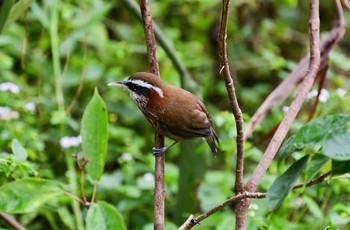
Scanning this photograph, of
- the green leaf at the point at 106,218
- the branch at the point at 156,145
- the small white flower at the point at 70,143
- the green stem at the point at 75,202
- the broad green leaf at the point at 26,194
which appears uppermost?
the branch at the point at 156,145

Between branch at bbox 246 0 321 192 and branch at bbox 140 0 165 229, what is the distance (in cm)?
22

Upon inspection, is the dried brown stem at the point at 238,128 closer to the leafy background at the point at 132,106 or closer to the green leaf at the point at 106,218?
the leafy background at the point at 132,106

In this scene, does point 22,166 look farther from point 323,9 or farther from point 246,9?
point 323,9

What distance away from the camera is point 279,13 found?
5.49 m

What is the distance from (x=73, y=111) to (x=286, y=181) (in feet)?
8.30

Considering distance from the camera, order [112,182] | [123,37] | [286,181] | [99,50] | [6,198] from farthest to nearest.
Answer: [123,37] < [99,50] < [112,182] < [6,198] < [286,181]

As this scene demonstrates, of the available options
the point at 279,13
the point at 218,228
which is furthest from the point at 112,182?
the point at 279,13

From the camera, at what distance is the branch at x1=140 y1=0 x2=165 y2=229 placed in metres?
1.82

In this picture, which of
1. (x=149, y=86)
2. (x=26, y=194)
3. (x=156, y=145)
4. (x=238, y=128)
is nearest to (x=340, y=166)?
(x=238, y=128)

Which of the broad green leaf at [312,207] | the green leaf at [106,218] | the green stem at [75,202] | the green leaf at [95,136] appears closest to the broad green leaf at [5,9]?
the green leaf at [95,136]

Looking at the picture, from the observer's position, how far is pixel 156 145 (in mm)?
2213

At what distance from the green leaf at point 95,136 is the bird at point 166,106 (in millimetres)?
161

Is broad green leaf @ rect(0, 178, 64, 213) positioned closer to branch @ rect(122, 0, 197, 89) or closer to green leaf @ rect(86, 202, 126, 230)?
green leaf @ rect(86, 202, 126, 230)

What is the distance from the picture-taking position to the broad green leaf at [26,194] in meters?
2.06
